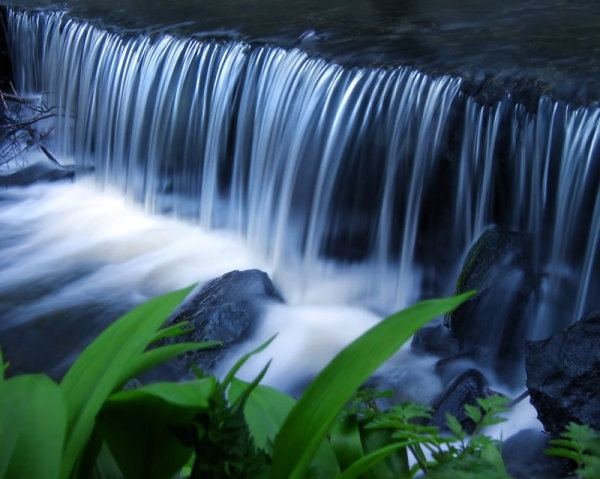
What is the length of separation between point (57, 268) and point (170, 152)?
1467 millimetres

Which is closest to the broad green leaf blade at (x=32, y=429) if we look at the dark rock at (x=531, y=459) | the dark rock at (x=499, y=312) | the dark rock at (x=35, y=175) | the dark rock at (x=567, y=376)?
the dark rock at (x=531, y=459)

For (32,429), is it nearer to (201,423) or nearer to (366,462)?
(201,423)

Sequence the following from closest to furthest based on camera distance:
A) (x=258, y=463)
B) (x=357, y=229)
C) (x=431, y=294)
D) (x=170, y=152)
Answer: (x=258, y=463), (x=431, y=294), (x=357, y=229), (x=170, y=152)

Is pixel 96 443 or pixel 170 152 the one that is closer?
pixel 96 443

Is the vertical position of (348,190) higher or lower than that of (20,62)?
lower

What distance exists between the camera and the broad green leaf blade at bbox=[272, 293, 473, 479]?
1.26 metres

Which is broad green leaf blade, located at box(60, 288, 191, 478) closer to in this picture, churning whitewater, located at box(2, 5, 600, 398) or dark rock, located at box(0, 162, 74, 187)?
churning whitewater, located at box(2, 5, 600, 398)

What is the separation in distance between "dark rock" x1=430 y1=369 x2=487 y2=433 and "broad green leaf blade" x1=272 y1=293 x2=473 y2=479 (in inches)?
105

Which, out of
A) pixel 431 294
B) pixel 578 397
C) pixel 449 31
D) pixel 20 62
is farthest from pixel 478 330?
pixel 20 62

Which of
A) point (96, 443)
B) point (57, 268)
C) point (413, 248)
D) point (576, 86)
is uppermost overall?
point (576, 86)

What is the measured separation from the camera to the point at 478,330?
4.66 meters

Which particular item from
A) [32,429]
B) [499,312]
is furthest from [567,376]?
[32,429]

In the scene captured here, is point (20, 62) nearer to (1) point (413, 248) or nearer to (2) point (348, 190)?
(2) point (348, 190)

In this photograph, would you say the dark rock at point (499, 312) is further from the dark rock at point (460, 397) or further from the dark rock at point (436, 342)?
the dark rock at point (460, 397)
